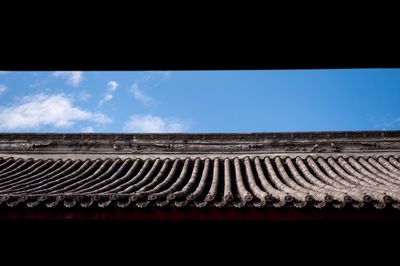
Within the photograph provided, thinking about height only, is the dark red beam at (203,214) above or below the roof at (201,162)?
below

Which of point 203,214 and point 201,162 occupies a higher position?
point 201,162

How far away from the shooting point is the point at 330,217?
3074 millimetres

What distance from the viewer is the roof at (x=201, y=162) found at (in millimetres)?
4855

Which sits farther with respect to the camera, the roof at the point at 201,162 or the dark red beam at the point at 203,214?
the roof at the point at 201,162

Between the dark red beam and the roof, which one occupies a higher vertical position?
the roof

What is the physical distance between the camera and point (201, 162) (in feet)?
22.1

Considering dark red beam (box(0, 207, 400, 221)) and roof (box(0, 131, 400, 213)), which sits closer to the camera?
dark red beam (box(0, 207, 400, 221))

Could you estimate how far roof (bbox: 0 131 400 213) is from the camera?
15.9ft

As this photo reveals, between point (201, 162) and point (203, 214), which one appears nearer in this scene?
point (203, 214)
